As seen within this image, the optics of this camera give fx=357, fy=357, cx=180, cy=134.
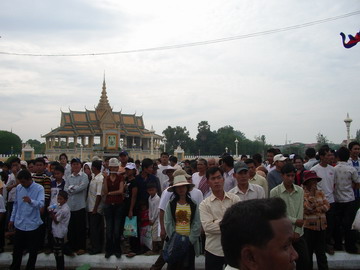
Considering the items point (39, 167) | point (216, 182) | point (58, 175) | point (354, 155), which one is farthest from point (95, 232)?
point (354, 155)

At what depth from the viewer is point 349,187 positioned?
19.7ft

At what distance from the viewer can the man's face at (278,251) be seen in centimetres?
142

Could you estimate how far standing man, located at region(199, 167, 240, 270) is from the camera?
3971mm

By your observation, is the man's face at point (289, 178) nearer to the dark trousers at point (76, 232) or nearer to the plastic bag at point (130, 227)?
→ the plastic bag at point (130, 227)

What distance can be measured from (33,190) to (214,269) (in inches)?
123

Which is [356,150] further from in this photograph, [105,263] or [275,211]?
[275,211]

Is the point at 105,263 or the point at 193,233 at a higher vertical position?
the point at 193,233

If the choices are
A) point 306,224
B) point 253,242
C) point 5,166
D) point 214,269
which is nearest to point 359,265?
point 306,224

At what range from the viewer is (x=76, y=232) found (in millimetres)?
6469

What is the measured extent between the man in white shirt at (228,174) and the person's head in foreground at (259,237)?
5.02 m

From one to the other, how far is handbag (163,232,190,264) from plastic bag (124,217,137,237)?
6.55 ft

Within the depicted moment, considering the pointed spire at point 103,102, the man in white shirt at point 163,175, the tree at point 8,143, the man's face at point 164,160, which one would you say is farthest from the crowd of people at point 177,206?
the tree at point 8,143

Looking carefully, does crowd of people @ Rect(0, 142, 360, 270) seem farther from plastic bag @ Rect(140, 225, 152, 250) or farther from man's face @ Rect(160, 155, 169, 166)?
man's face @ Rect(160, 155, 169, 166)

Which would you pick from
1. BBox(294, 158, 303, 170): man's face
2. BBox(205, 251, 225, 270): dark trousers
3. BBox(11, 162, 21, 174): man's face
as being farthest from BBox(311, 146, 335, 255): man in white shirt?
BBox(11, 162, 21, 174): man's face
